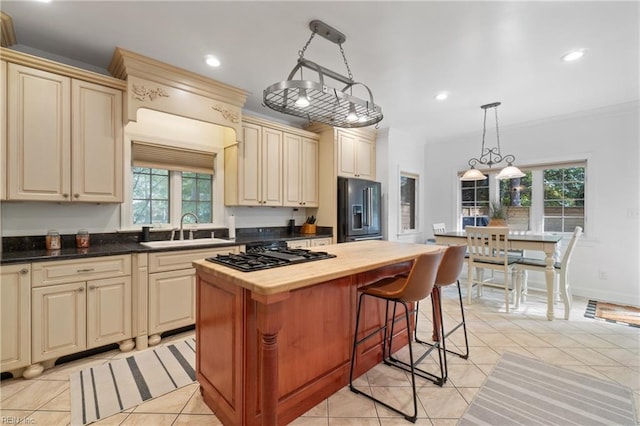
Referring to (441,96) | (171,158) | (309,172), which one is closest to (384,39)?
(441,96)

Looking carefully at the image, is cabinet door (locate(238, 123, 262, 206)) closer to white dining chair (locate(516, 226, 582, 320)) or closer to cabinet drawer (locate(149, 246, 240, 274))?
cabinet drawer (locate(149, 246, 240, 274))

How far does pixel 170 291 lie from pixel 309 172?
2376 mm

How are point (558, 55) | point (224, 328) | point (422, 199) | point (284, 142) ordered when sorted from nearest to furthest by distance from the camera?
1. point (224, 328)
2. point (558, 55)
3. point (284, 142)
4. point (422, 199)

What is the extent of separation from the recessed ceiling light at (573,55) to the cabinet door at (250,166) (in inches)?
122

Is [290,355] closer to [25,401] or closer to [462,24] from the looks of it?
[25,401]

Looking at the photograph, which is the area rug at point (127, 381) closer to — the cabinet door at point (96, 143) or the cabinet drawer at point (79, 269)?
the cabinet drawer at point (79, 269)

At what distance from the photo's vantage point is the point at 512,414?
1731 millimetres

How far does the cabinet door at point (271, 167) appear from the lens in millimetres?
3721

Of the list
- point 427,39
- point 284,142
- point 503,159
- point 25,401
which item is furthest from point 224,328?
point 503,159

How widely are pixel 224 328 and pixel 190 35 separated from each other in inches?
85.7

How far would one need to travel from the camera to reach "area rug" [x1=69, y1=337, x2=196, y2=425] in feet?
5.79

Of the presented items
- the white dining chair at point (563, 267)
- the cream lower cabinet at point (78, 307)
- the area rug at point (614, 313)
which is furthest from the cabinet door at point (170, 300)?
the area rug at point (614, 313)

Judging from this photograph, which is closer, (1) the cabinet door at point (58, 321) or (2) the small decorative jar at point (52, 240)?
(1) the cabinet door at point (58, 321)

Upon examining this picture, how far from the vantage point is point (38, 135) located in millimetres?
2232
